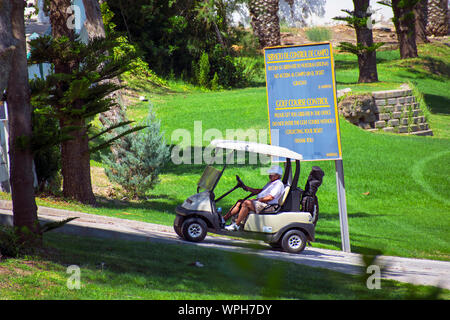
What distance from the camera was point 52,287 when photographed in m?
5.86

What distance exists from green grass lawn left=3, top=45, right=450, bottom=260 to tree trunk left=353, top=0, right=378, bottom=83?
1.25 metres

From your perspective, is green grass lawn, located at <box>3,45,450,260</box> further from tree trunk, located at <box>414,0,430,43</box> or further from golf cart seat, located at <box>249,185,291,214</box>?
tree trunk, located at <box>414,0,430,43</box>

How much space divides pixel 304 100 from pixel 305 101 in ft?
0.09

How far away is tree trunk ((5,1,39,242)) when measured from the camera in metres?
7.14

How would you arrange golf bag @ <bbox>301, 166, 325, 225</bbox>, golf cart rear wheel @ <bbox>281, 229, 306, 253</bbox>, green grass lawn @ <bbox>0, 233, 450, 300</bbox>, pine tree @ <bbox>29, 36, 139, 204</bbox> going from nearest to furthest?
green grass lawn @ <bbox>0, 233, 450, 300</bbox> < golf cart rear wheel @ <bbox>281, 229, 306, 253</bbox> < pine tree @ <bbox>29, 36, 139, 204</bbox> < golf bag @ <bbox>301, 166, 325, 225</bbox>

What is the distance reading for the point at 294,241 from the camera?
10.1m

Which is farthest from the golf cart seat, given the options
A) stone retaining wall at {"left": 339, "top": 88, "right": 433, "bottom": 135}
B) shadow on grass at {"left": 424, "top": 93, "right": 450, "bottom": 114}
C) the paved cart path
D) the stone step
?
shadow on grass at {"left": 424, "top": 93, "right": 450, "bottom": 114}

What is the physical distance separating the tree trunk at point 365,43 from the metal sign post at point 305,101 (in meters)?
16.5

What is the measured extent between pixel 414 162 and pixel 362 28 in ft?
30.5

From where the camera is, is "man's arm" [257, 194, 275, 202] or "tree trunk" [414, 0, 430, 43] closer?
"man's arm" [257, 194, 275, 202]

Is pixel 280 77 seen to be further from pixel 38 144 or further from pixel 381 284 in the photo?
pixel 381 284

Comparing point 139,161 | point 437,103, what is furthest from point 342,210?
point 437,103

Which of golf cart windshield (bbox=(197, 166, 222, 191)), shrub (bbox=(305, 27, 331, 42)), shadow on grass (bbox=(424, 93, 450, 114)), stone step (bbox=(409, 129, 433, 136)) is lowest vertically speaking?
stone step (bbox=(409, 129, 433, 136))
